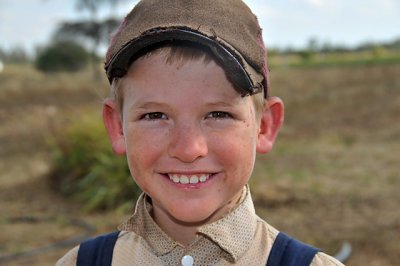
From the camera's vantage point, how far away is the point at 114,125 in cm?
165

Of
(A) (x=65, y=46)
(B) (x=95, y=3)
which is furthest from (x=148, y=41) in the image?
(A) (x=65, y=46)

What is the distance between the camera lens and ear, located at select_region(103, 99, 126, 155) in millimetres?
1613

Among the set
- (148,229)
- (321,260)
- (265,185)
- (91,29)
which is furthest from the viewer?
(91,29)

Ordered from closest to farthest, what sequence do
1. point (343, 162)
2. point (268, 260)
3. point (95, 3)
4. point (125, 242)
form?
point (268, 260)
point (125, 242)
point (343, 162)
point (95, 3)

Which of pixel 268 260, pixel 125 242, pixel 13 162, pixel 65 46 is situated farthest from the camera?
pixel 65 46

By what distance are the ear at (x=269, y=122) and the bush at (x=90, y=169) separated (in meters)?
5.48

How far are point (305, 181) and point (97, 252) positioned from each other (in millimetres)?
6856

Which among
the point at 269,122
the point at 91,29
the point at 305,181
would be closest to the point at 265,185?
the point at 305,181

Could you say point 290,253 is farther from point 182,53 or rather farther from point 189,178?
point 182,53

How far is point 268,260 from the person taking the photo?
148 centimetres

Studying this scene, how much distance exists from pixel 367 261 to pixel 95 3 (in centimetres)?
2014

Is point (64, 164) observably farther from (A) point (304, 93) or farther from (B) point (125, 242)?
(A) point (304, 93)

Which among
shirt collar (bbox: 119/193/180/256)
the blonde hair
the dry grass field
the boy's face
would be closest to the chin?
the boy's face

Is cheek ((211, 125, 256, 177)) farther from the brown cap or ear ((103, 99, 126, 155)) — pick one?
ear ((103, 99, 126, 155))
